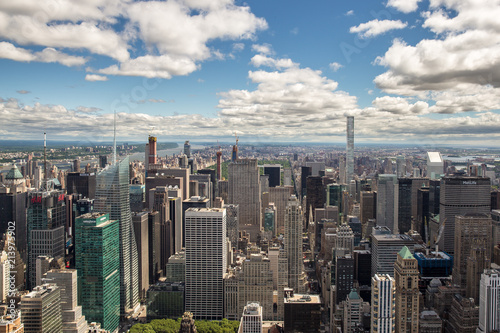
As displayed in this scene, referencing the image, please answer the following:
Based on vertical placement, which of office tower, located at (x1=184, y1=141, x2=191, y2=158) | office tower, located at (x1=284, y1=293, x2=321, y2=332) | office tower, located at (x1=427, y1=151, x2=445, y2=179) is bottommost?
office tower, located at (x1=284, y1=293, x2=321, y2=332)

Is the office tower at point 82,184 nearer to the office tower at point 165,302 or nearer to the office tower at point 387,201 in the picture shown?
the office tower at point 165,302

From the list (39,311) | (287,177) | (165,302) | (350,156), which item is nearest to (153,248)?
(165,302)

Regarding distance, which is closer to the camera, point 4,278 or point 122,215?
point 4,278

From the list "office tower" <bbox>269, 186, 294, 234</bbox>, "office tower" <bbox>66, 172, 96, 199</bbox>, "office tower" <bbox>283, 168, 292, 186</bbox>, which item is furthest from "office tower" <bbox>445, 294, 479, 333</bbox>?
"office tower" <bbox>283, 168, 292, 186</bbox>

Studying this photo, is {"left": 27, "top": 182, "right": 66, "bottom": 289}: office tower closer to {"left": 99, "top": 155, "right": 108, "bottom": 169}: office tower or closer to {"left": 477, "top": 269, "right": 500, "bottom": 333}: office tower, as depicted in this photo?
{"left": 99, "top": 155, "right": 108, "bottom": 169}: office tower

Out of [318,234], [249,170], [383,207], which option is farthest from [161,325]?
[249,170]

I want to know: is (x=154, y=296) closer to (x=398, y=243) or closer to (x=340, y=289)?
(x=340, y=289)

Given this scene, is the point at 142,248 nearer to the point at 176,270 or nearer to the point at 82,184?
the point at 176,270
